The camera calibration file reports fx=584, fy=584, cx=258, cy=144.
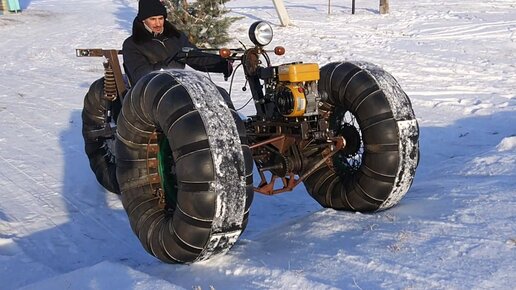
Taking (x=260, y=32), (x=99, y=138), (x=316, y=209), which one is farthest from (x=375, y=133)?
(x=99, y=138)

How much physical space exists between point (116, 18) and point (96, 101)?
18284 millimetres

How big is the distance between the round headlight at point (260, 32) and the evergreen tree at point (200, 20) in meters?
11.3

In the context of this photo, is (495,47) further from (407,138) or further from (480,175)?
(407,138)

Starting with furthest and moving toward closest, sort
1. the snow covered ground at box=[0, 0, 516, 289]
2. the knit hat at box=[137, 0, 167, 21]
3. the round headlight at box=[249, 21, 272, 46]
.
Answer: the knit hat at box=[137, 0, 167, 21], the round headlight at box=[249, 21, 272, 46], the snow covered ground at box=[0, 0, 516, 289]

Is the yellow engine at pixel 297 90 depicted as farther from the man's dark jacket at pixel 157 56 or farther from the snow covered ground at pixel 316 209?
the man's dark jacket at pixel 157 56

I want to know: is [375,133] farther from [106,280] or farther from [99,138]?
[99,138]

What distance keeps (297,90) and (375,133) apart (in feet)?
2.43

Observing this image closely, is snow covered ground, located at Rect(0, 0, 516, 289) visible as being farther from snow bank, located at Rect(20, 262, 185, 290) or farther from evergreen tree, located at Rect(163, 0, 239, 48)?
Answer: evergreen tree, located at Rect(163, 0, 239, 48)

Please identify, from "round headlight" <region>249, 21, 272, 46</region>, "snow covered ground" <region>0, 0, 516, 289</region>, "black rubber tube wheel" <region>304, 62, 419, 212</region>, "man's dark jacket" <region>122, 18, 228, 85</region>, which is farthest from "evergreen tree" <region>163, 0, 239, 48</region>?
"black rubber tube wheel" <region>304, 62, 419, 212</region>

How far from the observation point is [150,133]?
444 cm

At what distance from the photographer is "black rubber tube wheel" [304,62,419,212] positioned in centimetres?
467

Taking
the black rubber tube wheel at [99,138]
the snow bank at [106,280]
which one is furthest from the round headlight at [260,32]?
the black rubber tube wheel at [99,138]

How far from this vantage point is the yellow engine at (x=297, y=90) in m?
4.51

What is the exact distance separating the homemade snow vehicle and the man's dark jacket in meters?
0.75
